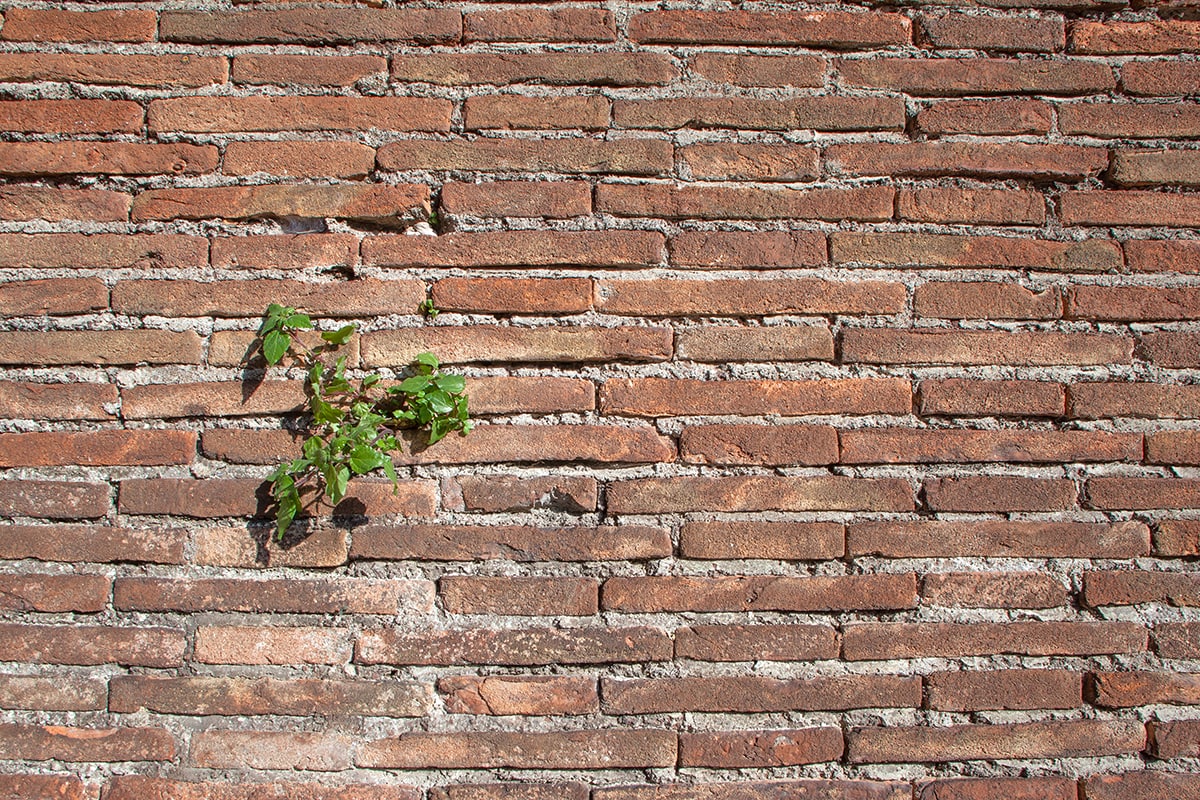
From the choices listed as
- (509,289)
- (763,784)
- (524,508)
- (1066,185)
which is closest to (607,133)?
(509,289)

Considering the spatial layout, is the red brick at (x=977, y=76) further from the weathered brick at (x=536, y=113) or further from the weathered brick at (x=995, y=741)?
the weathered brick at (x=995, y=741)

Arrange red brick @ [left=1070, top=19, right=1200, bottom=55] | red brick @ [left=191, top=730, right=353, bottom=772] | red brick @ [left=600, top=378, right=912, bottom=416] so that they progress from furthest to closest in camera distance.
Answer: red brick @ [left=1070, top=19, right=1200, bottom=55], red brick @ [left=600, top=378, right=912, bottom=416], red brick @ [left=191, top=730, right=353, bottom=772]

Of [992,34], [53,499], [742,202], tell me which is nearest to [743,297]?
[742,202]

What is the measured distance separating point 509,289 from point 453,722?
97 centimetres

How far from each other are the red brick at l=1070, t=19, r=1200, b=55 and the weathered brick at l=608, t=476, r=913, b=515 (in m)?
1.17

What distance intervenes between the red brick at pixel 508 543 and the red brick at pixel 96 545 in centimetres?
41

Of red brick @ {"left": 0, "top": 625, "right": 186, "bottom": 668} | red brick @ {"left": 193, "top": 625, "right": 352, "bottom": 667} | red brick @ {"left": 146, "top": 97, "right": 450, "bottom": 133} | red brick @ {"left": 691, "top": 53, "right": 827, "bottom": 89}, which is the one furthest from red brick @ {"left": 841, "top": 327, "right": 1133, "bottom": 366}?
red brick @ {"left": 0, "top": 625, "right": 186, "bottom": 668}

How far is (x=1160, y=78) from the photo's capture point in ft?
6.24

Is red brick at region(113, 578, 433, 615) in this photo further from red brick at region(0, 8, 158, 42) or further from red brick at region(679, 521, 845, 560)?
red brick at region(0, 8, 158, 42)

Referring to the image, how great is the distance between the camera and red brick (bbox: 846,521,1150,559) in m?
1.79

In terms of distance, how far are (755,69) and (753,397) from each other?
79cm

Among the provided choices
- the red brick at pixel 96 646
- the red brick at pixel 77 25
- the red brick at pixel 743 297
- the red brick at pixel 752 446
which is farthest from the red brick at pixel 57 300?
the red brick at pixel 752 446

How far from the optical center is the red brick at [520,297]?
1.83m

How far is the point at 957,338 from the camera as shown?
6.04 feet
